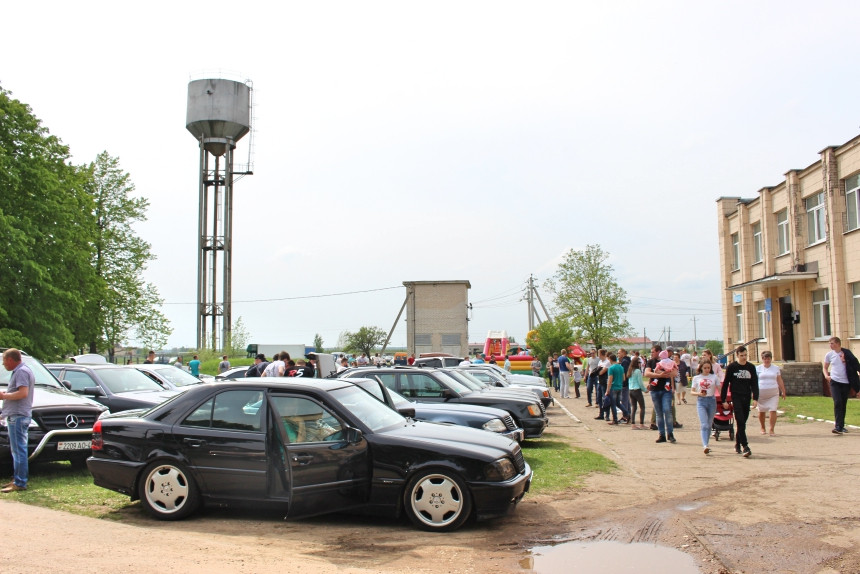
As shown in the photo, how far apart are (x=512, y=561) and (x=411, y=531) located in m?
1.26

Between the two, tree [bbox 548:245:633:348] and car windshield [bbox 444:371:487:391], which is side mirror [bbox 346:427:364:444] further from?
tree [bbox 548:245:633:348]

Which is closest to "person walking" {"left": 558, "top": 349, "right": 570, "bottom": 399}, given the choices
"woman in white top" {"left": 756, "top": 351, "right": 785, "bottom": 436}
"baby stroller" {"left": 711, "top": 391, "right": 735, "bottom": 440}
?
"woman in white top" {"left": 756, "top": 351, "right": 785, "bottom": 436}

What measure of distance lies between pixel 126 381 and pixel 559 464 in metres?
7.68

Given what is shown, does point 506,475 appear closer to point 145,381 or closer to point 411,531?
point 411,531

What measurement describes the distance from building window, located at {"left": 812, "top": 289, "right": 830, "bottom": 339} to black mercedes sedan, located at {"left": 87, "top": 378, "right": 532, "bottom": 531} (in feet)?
75.7

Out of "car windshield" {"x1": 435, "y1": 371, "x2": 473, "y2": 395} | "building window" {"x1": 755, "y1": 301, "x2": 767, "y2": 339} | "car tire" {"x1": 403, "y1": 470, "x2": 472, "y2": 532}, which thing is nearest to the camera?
"car tire" {"x1": 403, "y1": 470, "x2": 472, "y2": 532}

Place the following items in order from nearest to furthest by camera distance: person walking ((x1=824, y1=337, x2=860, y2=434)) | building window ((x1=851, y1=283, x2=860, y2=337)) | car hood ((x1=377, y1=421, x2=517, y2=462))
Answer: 1. car hood ((x1=377, y1=421, x2=517, y2=462))
2. person walking ((x1=824, y1=337, x2=860, y2=434))
3. building window ((x1=851, y1=283, x2=860, y2=337))

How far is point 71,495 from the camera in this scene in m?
8.23

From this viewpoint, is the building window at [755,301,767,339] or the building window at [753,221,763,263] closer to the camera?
the building window at [755,301,767,339]

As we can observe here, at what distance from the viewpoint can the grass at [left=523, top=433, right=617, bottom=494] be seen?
9.15m

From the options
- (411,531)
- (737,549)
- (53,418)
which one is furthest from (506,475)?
(53,418)

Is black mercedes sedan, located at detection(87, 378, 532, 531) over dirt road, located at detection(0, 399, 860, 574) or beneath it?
over

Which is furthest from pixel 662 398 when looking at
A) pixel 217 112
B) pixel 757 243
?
pixel 217 112

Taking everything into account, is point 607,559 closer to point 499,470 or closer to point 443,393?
point 499,470
